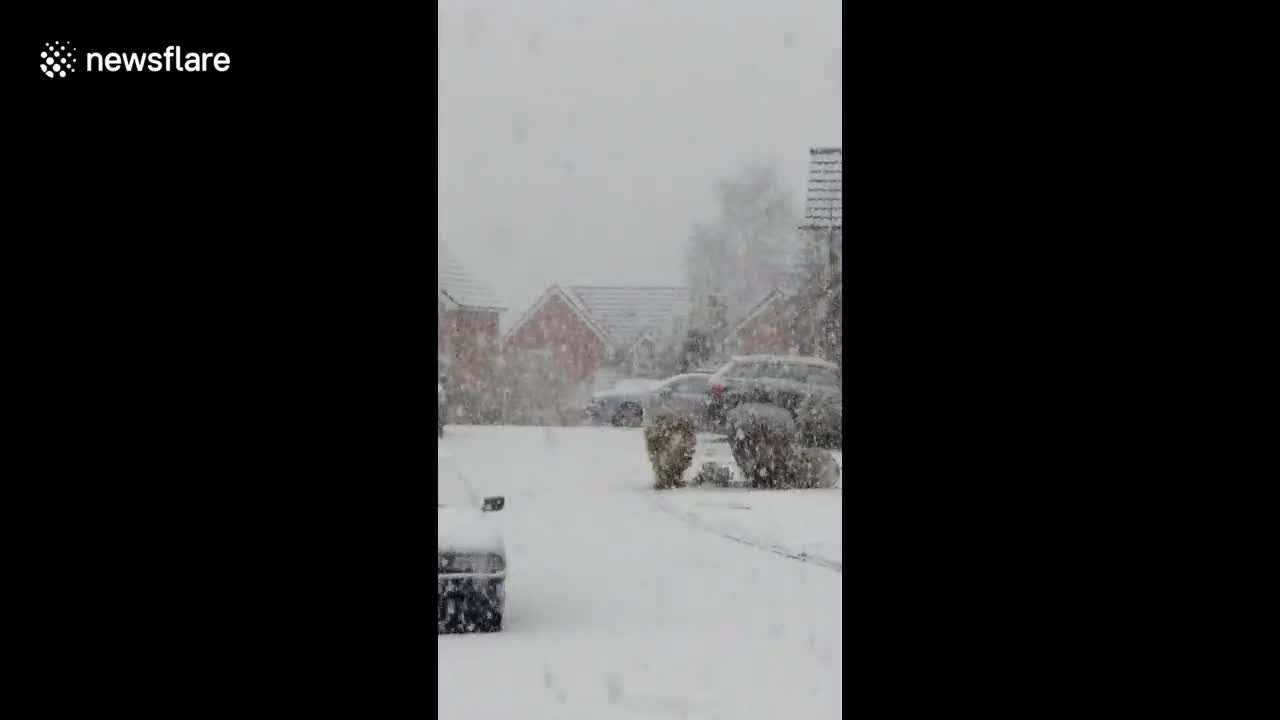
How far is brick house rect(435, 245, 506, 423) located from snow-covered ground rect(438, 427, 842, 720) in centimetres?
1161

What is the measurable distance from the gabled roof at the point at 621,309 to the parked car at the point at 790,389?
15.0m

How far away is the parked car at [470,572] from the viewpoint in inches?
227

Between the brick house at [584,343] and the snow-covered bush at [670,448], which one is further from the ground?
the brick house at [584,343]

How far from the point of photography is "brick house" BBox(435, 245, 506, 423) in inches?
944

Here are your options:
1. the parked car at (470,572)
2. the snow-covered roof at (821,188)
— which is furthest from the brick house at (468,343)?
the parked car at (470,572)

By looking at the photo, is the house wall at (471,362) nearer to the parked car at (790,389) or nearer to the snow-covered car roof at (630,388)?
the snow-covered car roof at (630,388)

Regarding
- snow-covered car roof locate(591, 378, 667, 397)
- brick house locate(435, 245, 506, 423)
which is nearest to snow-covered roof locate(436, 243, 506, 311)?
brick house locate(435, 245, 506, 423)
